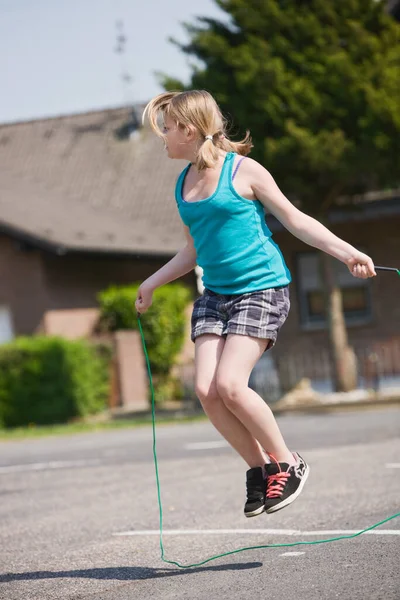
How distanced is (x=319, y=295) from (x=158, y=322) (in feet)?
16.4

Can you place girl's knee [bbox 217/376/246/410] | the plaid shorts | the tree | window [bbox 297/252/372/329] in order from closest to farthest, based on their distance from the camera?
1. girl's knee [bbox 217/376/246/410]
2. the plaid shorts
3. the tree
4. window [bbox 297/252/372/329]

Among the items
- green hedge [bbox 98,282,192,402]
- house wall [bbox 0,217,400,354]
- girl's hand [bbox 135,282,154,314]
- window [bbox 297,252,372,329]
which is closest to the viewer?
girl's hand [bbox 135,282,154,314]

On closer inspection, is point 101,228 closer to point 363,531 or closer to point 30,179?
point 30,179

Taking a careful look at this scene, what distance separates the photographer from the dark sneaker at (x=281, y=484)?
5.09 metres

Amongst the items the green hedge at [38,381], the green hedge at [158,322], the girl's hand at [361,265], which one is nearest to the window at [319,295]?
the green hedge at [158,322]

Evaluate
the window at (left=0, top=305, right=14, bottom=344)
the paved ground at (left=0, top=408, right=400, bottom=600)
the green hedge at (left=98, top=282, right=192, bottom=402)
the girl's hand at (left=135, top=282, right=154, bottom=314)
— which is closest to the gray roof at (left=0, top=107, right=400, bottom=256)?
the green hedge at (left=98, top=282, right=192, bottom=402)

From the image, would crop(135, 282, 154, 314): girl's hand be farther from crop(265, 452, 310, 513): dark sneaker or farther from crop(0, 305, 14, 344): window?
crop(0, 305, 14, 344): window

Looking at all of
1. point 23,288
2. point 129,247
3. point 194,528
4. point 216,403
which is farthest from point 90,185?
point 216,403

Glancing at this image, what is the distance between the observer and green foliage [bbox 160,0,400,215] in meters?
18.8

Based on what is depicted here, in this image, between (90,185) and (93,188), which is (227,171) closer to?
(93,188)

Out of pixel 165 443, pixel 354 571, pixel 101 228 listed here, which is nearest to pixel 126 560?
pixel 354 571

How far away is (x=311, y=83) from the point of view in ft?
62.9

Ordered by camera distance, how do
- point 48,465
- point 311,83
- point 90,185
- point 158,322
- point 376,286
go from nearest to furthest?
1. point 48,465
2. point 311,83
3. point 158,322
4. point 376,286
5. point 90,185

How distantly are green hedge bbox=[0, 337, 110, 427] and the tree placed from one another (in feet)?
18.0
